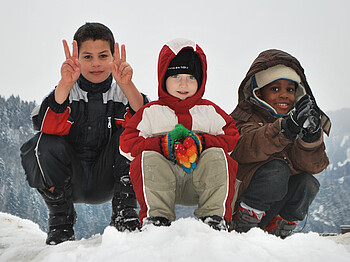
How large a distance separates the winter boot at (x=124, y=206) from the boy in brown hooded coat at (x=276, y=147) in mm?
523

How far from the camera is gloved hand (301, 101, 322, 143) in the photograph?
5.13ft

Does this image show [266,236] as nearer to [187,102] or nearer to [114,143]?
[187,102]

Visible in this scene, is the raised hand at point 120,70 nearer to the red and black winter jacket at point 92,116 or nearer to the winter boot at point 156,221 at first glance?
the red and black winter jacket at point 92,116

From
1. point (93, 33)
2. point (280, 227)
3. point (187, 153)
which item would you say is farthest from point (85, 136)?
point (280, 227)

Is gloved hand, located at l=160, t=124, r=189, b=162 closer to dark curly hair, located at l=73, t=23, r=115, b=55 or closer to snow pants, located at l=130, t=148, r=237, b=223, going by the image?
snow pants, located at l=130, t=148, r=237, b=223

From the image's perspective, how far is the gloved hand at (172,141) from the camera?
4.69 feet

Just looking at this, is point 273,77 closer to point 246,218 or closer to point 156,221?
point 246,218

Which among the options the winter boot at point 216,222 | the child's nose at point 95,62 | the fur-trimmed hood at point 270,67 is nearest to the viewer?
the winter boot at point 216,222

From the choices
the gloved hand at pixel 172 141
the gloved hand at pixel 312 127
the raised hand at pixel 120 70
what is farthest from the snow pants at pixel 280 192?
the raised hand at pixel 120 70

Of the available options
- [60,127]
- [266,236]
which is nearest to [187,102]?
[60,127]

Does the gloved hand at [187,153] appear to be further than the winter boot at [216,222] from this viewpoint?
Yes

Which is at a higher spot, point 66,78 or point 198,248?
point 66,78

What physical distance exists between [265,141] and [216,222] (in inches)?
22.8

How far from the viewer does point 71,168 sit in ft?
5.71
